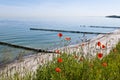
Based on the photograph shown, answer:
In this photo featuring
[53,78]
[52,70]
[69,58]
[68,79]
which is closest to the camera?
[53,78]

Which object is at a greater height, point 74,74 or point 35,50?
point 74,74

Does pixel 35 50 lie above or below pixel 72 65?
below

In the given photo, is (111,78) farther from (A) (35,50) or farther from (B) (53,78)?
(A) (35,50)

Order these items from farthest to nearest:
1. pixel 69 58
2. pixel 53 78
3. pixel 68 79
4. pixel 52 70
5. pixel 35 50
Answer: pixel 35 50
pixel 69 58
pixel 52 70
pixel 68 79
pixel 53 78

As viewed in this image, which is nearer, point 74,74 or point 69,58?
point 74,74

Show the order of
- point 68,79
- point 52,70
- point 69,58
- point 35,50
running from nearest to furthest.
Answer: point 68,79 < point 52,70 < point 69,58 < point 35,50

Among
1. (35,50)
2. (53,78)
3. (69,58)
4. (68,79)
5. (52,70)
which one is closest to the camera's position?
(53,78)

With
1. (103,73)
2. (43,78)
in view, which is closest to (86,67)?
(103,73)

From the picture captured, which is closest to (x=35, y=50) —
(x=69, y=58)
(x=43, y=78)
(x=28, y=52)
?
(x=28, y=52)

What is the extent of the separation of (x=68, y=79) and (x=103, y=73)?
3.48ft

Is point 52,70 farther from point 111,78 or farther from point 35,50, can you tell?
point 35,50

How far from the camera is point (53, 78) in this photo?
732cm

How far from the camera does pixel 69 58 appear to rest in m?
9.54

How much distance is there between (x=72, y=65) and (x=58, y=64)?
45 centimetres
